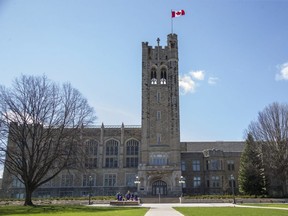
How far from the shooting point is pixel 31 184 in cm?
3609

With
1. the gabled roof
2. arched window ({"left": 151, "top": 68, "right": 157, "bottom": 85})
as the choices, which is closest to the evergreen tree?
the gabled roof

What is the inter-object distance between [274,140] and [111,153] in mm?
31009

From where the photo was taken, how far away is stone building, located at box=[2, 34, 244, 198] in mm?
58219

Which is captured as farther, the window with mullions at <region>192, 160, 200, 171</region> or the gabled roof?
the gabled roof

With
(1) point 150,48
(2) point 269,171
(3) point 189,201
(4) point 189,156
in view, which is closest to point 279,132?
(2) point 269,171

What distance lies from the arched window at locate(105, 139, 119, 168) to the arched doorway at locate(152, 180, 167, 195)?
952cm

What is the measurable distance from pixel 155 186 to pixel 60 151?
26.6 m

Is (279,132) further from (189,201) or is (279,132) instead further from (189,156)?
(189,156)

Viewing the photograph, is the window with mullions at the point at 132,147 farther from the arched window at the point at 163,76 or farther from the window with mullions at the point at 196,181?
the arched window at the point at 163,76

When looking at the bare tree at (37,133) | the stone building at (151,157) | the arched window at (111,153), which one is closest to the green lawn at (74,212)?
the bare tree at (37,133)

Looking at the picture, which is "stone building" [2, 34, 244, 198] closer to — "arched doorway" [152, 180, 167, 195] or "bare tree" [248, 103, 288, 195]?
"arched doorway" [152, 180, 167, 195]

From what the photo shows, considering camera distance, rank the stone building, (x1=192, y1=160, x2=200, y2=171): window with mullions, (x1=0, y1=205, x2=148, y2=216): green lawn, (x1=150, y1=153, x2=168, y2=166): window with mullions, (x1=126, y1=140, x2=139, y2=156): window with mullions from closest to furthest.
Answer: (x1=0, y1=205, x2=148, y2=216): green lawn < the stone building < (x1=150, y1=153, x2=168, y2=166): window with mullions < (x1=126, y1=140, x2=139, y2=156): window with mullions < (x1=192, y1=160, x2=200, y2=171): window with mullions

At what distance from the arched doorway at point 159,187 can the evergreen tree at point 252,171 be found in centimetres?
1355

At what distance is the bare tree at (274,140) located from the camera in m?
46.3
